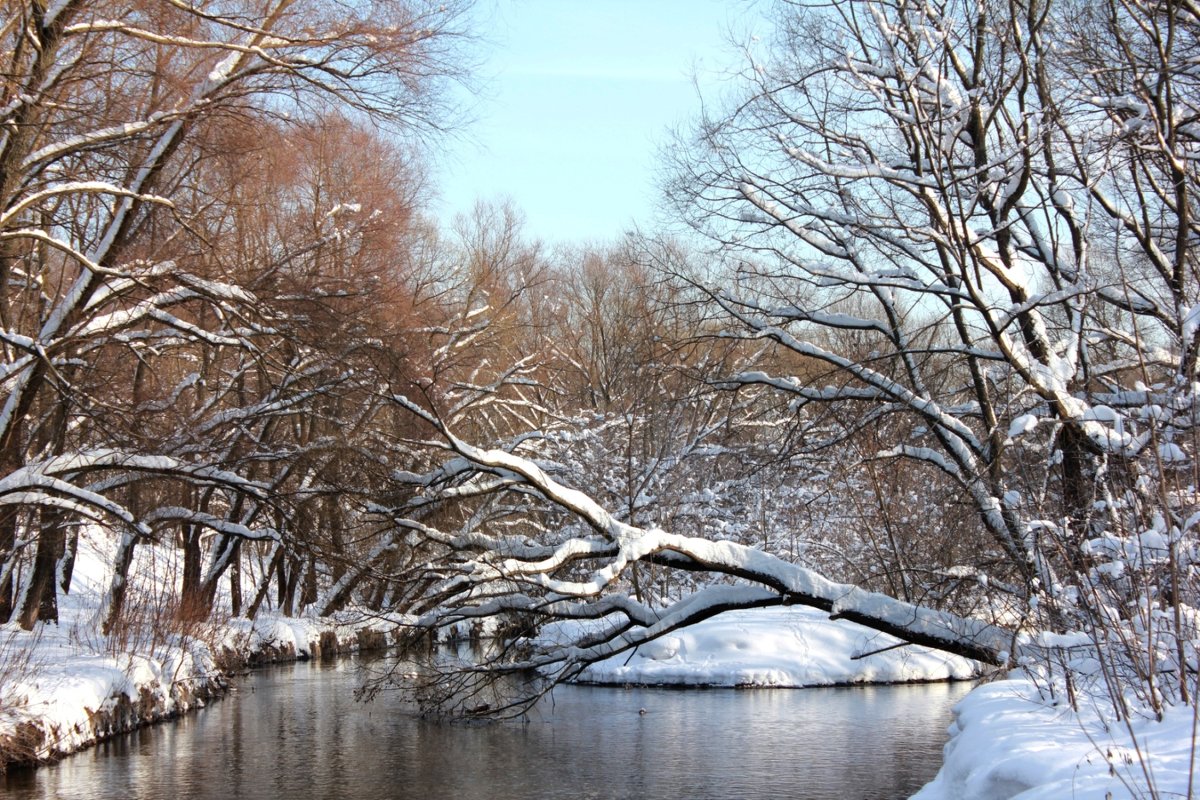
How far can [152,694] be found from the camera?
13.5 m

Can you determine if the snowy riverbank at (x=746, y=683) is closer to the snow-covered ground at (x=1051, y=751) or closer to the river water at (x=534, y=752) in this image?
the snow-covered ground at (x=1051, y=751)

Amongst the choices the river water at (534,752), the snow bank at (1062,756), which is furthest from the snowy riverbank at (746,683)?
the river water at (534,752)

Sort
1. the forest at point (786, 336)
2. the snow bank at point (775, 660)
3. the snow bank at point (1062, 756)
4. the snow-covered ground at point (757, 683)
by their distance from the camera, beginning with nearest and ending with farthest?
the snow bank at point (1062, 756) → the snow-covered ground at point (757, 683) → the forest at point (786, 336) → the snow bank at point (775, 660)

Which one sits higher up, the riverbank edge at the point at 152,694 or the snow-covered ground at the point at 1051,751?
the snow-covered ground at the point at 1051,751

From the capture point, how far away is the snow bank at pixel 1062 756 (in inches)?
159

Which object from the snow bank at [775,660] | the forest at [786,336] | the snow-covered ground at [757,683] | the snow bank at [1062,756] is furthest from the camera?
the snow bank at [775,660]

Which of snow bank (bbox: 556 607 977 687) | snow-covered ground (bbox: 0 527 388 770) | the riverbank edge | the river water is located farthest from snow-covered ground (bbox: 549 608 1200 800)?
snow bank (bbox: 556 607 977 687)

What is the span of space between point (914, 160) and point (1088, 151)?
152 cm

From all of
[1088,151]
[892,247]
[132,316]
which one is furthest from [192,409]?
[1088,151]

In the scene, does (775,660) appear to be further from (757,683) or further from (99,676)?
(99,676)

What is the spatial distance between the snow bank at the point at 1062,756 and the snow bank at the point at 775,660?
11278mm

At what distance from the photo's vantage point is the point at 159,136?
12.0 metres

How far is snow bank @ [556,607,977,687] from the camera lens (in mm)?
17531

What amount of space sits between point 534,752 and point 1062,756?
780 centimetres
